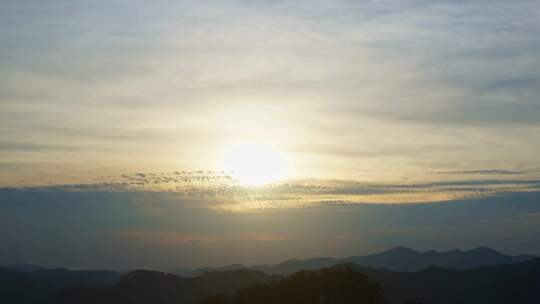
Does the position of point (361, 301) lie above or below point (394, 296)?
above

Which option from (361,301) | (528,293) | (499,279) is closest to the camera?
(361,301)

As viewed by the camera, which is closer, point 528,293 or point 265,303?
point 265,303

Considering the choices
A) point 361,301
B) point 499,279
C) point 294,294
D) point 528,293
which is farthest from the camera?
point 499,279

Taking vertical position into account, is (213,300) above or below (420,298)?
above

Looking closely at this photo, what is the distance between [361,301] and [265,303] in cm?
1498

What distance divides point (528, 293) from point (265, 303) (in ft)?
387

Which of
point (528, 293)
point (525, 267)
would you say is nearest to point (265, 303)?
point (528, 293)

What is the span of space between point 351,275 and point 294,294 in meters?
9.69

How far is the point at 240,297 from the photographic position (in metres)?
92.8

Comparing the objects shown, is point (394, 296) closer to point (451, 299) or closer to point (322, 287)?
point (451, 299)

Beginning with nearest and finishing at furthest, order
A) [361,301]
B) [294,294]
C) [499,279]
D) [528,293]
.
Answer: [361,301]
[294,294]
[528,293]
[499,279]

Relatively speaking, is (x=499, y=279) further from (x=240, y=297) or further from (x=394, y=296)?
(x=240, y=297)

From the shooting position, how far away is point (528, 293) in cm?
18450

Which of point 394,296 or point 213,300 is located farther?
point 394,296
